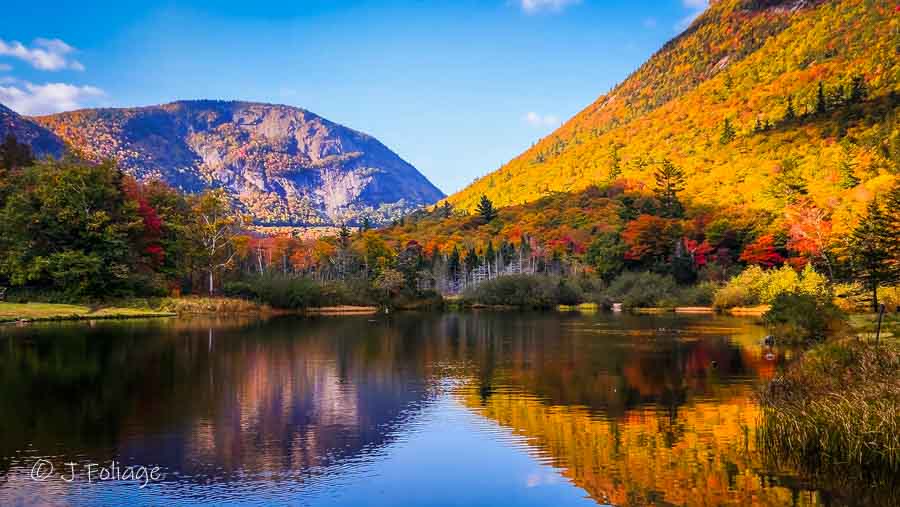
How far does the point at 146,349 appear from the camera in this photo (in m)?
36.5

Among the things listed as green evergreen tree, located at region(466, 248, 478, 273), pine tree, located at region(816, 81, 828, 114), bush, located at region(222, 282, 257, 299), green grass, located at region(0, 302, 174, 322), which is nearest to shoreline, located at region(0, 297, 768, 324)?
green grass, located at region(0, 302, 174, 322)

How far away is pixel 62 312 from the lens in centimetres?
5978

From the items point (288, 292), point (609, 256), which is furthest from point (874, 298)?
point (288, 292)

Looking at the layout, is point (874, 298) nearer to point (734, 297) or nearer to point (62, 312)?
point (734, 297)

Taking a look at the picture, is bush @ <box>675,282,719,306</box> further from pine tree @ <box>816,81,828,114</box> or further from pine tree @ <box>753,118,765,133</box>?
pine tree @ <box>753,118,765,133</box>

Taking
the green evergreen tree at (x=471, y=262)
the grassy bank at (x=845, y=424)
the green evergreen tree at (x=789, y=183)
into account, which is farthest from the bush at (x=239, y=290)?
the green evergreen tree at (x=789, y=183)

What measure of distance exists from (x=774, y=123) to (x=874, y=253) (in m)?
107

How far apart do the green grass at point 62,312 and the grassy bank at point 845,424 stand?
53383 millimetres

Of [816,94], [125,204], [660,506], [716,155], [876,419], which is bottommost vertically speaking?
[660,506]

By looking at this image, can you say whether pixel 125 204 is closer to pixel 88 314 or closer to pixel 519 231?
pixel 88 314

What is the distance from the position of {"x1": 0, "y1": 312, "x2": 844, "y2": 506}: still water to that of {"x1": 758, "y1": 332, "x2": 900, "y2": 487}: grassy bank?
0.88 meters

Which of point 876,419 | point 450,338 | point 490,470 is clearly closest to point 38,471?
point 490,470

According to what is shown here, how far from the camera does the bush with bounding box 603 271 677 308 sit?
86000 mm

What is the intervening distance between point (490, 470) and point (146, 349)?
25.6m
